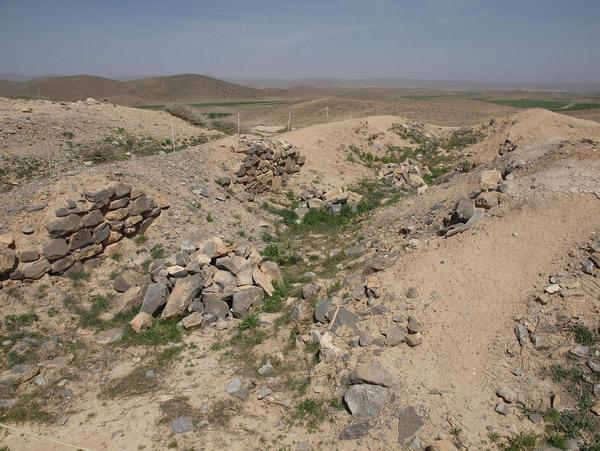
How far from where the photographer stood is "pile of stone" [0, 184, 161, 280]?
28.5ft

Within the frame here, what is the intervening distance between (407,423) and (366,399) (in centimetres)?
63

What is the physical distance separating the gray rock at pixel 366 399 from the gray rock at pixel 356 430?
0.41 feet

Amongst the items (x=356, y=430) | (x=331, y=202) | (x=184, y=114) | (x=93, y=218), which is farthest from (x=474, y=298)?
(x=184, y=114)

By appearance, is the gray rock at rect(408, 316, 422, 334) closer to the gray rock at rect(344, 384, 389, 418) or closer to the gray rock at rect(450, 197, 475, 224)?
the gray rock at rect(344, 384, 389, 418)

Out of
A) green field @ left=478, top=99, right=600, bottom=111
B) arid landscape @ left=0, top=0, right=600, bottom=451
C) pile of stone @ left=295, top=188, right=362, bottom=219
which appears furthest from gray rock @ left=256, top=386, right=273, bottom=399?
green field @ left=478, top=99, right=600, bottom=111

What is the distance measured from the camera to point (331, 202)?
14703 mm

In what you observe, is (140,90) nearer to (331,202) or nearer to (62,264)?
(331,202)

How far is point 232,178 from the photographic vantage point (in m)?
14.7

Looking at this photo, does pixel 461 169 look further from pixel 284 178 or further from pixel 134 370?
pixel 134 370

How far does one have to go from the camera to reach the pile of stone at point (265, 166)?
50.1 ft

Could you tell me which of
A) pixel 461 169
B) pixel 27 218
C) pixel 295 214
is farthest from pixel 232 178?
pixel 461 169

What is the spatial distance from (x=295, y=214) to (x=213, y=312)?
6.36 m

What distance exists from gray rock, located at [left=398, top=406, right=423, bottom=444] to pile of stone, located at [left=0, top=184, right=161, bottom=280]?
301 inches

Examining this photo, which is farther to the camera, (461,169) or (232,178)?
(461,169)
